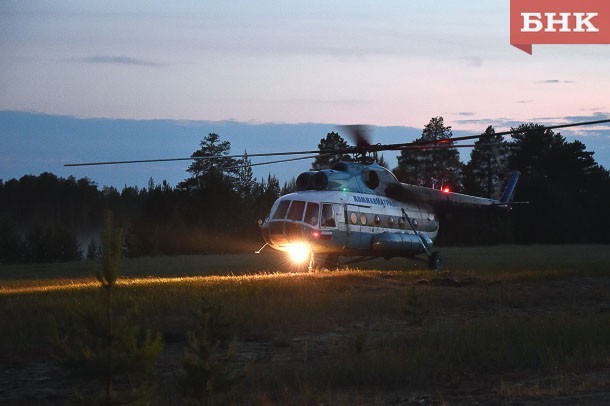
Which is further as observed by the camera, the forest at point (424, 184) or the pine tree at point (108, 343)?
the forest at point (424, 184)

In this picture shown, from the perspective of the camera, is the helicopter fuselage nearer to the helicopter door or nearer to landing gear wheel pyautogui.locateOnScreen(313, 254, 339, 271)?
the helicopter door

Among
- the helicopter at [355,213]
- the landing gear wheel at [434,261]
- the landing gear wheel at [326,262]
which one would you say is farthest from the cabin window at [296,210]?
the landing gear wheel at [434,261]

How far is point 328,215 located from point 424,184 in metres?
57.4

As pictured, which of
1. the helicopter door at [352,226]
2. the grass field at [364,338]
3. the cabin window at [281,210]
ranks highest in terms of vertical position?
the cabin window at [281,210]

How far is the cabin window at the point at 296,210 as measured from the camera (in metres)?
27.0

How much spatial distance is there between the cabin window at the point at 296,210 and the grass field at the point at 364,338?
4.19 m

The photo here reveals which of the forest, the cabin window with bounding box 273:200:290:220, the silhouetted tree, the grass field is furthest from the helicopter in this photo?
the silhouetted tree

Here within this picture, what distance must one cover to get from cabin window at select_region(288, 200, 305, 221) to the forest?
108 feet

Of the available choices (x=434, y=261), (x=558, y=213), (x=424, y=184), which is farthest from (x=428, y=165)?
(x=434, y=261)

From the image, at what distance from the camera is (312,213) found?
27078 mm

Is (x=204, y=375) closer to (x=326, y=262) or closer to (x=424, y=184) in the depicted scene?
(x=326, y=262)

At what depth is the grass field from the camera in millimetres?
11227

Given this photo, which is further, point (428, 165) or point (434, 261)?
point (428, 165)

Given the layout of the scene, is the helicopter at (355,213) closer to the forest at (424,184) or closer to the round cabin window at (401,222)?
the round cabin window at (401,222)
